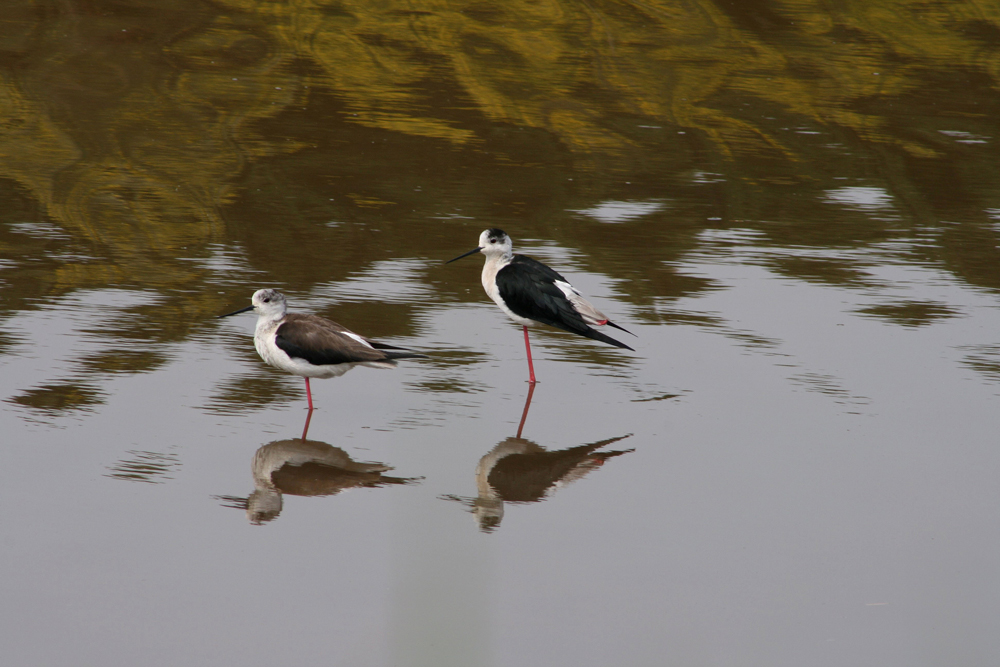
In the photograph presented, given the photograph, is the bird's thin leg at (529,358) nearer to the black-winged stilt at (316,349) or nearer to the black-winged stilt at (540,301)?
the black-winged stilt at (540,301)

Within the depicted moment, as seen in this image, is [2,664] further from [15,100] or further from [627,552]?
[15,100]

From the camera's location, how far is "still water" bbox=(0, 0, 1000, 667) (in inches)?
176

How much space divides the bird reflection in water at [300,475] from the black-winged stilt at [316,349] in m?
0.60

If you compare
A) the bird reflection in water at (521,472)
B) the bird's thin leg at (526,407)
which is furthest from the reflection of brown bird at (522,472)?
the bird's thin leg at (526,407)

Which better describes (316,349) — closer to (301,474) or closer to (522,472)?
(301,474)

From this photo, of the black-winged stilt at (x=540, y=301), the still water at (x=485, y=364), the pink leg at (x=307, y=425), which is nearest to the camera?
the still water at (x=485, y=364)

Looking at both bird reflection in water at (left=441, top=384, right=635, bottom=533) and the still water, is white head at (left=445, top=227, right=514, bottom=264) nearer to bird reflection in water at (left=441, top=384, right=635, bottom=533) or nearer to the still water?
the still water

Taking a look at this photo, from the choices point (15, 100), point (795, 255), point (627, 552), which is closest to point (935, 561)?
point (627, 552)

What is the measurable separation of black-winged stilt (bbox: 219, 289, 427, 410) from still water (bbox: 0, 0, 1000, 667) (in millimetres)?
243

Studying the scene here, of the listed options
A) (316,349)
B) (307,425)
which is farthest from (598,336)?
(307,425)

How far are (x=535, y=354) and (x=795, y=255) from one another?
10.7 ft

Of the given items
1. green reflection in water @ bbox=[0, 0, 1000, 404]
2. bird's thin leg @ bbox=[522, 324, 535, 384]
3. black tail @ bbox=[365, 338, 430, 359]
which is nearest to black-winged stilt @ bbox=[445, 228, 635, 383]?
bird's thin leg @ bbox=[522, 324, 535, 384]

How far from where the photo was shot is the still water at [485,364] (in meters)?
4.46

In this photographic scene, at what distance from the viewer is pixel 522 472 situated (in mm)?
5809
